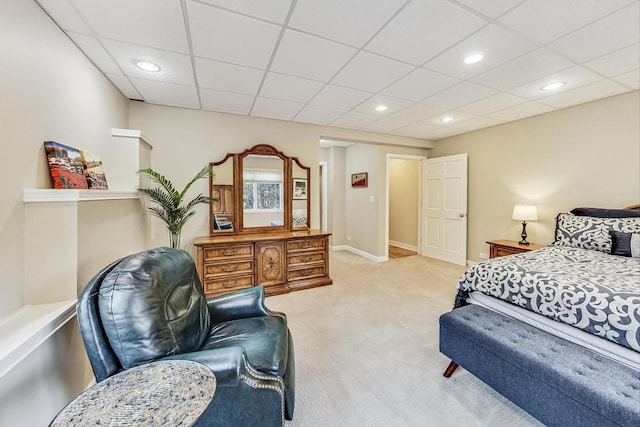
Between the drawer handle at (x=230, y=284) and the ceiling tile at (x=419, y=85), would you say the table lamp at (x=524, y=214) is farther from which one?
the drawer handle at (x=230, y=284)

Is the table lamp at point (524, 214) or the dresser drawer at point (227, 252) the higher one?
the table lamp at point (524, 214)

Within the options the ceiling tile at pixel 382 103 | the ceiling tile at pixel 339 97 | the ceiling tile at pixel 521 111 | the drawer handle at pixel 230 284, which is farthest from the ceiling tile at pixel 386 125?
the drawer handle at pixel 230 284

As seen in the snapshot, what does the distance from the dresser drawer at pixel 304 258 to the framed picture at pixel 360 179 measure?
7.66 feet

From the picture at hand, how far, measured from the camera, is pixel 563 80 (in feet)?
8.66

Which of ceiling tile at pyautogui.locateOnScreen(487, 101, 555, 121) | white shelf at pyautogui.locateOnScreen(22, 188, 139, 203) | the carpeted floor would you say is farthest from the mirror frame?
ceiling tile at pyautogui.locateOnScreen(487, 101, 555, 121)

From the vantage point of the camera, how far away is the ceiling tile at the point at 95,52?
1.92m

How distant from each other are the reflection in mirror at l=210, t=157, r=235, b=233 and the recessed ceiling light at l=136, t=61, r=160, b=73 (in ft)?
4.38

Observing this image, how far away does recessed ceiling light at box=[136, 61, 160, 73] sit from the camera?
2.28 meters

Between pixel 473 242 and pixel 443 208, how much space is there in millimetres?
827

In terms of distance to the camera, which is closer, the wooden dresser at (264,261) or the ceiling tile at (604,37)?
the ceiling tile at (604,37)

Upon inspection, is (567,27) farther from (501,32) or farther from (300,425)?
(300,425)

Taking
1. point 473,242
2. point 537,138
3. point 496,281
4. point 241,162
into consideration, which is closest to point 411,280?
point 473,242

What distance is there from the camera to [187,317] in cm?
144

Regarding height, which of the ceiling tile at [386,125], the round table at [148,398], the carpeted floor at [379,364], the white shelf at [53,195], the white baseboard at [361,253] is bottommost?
the carpeted floor at [379,364]
